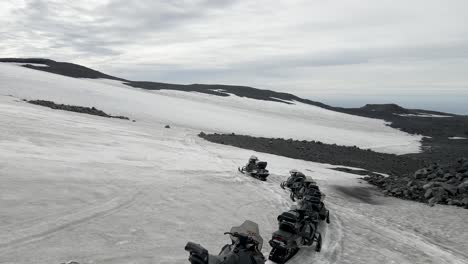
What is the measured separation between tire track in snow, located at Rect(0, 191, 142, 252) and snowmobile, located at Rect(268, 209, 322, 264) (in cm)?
462

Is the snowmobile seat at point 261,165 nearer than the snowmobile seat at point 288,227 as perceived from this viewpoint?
No

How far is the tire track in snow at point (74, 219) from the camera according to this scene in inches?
306

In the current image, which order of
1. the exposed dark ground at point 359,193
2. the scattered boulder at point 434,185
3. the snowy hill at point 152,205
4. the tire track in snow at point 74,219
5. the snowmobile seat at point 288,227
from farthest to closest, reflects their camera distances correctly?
1. the exposed dark ground at point 359,193
2. the scattered boulder at point 434,185
3. the snowmobile seat at point 288,227
4. the snowy hill at point 152,205
5. the tire track in snow at point 74,219

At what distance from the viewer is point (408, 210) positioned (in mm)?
17172

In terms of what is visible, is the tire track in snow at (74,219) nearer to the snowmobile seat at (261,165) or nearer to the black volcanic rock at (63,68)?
the snowmobile seat at (261,165)

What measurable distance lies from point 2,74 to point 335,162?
42.1 metres

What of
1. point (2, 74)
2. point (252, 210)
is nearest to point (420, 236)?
point (252, 210)

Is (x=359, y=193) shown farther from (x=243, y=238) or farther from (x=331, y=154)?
(x=331, y=154)

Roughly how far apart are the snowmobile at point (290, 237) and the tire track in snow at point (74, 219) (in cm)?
462

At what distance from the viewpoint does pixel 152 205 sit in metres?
11.7

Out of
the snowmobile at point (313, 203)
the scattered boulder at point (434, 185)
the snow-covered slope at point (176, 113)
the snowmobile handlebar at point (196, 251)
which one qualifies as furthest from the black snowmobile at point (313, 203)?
the snow-covered slope at point (176, 113)

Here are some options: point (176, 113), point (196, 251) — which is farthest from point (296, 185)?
point (176, 113)

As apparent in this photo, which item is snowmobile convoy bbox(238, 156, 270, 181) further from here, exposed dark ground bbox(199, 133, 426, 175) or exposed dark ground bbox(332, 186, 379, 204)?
exposed dark ground bbox(199, 133, 426, 175)

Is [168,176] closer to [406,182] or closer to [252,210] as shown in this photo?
[252,210]
